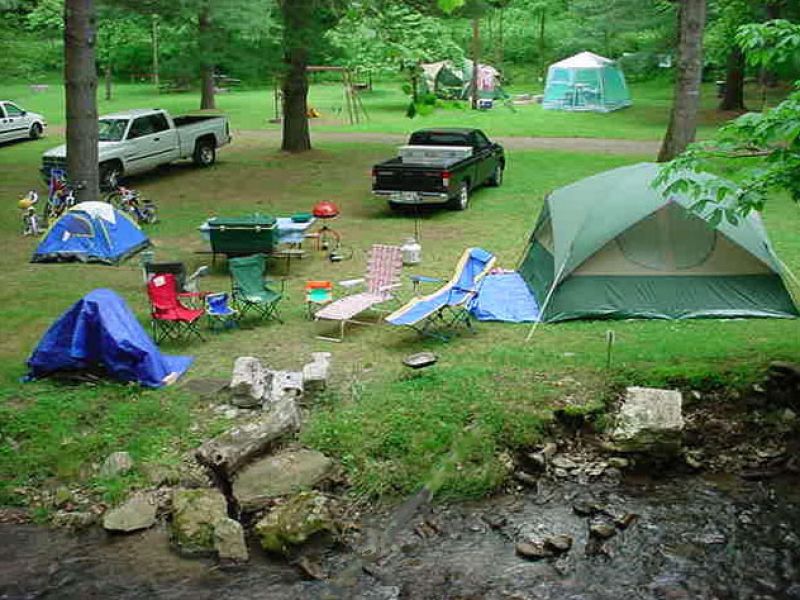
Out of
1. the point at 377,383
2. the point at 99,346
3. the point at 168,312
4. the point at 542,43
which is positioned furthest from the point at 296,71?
the point at 542,43

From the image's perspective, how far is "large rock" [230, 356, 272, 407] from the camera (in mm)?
7637

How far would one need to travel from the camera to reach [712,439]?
745cm

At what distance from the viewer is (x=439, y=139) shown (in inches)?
663

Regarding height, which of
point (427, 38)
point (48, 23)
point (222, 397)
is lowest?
point (222, 397)

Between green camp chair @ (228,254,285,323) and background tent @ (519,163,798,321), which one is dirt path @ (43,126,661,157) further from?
green camp chair @ (228,254,285,323)

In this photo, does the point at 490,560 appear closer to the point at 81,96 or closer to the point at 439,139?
the point at 81,96

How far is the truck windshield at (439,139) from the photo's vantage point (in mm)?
16578

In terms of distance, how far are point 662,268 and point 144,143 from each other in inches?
498

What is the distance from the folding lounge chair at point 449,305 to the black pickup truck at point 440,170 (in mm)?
4996

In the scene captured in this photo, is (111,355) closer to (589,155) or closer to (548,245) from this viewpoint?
(548,245)

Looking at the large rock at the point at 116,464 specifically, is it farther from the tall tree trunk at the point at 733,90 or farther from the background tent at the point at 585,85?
the background tent at the point at 585,85

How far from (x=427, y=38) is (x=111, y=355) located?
544 cm

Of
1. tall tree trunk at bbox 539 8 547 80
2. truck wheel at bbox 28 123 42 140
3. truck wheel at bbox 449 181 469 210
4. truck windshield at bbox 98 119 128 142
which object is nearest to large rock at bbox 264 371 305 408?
truck wheel at bbox 449 181 469 210

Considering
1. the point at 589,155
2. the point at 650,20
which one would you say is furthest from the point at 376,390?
the point at 650,20
